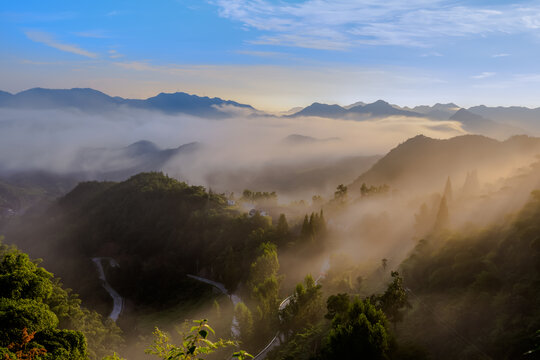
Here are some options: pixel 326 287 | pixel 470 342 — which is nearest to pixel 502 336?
pixel 470 342

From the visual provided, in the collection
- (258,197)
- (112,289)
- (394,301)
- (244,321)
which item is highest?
(394,301)

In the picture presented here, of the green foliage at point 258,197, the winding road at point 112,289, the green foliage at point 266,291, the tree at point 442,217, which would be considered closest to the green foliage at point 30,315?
the green foliage at point 266,291

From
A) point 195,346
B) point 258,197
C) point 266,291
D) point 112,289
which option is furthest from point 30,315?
point 258,197

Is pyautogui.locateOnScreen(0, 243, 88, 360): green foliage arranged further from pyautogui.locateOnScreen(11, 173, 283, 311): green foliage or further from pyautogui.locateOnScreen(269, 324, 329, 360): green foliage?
pyautogui.locateOnScreen(11, 173, 283, 311): green foliage

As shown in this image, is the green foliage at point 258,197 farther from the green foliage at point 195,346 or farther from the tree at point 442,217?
the green foliage at point 195,346

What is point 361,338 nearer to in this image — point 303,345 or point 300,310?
point 303,345

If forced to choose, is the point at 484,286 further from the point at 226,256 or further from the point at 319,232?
the point at 226,256

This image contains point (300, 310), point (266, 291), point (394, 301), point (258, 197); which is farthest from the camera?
point (258, 197)

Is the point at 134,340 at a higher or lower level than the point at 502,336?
lower
